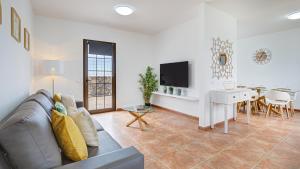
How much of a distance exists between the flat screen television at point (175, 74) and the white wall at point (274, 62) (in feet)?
11.4

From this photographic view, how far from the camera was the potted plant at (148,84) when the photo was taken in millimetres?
5277

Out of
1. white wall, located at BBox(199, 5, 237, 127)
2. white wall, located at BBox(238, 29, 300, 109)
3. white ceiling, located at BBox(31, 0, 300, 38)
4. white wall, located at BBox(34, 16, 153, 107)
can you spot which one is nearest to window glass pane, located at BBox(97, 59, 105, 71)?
white wall, located at BBox(34, 16, 153, 107)

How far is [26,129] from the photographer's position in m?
0.91

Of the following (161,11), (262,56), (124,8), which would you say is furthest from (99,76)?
(262,56)

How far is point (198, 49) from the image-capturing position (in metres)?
3.42

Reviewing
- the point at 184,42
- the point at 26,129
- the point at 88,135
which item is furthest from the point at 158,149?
the point at 184,42

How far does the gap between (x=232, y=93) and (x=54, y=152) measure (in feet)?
10.4

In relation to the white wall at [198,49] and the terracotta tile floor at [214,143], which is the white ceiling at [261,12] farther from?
the terracotta tile floor at [214,143]

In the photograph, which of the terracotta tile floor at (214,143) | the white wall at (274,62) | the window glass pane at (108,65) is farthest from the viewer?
the white wall at (274,62)

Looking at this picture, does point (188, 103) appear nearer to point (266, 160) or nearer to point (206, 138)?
point (206, 138)

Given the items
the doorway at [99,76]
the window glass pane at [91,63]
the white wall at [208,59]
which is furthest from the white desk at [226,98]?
the window glass pane at [91,63]

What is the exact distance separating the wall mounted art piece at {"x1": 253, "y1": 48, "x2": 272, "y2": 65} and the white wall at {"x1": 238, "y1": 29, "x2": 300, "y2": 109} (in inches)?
3.9

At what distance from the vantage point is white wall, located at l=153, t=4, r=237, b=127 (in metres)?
3.33

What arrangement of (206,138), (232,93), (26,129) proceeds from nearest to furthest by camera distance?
(26,129), (206,138), (232,93)
